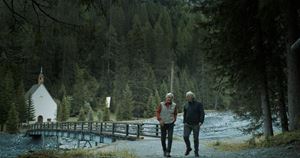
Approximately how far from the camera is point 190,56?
129000 millimetres

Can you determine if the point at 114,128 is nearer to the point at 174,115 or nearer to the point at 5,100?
the point at 174,115

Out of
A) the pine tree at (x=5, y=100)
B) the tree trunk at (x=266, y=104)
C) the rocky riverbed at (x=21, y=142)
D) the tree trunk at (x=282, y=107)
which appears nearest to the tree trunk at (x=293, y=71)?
the tree trunk at (x=266, y=104)

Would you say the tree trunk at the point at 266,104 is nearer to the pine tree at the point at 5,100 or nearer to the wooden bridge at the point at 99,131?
the wooden bridge at the point at 99,131

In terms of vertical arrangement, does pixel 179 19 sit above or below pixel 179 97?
above

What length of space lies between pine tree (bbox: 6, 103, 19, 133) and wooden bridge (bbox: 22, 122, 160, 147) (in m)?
3.11

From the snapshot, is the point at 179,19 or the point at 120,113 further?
the point at 179,19

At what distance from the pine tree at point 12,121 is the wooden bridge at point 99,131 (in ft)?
10.2

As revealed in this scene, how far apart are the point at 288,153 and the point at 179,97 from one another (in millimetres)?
80073

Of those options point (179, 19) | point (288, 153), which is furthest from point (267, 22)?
point (179, 19)

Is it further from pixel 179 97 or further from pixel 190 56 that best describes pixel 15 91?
pixel 190 56

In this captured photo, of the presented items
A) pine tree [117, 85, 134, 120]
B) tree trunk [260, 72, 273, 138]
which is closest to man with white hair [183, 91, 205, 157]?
tree trunk [260, 72, 273, 138]

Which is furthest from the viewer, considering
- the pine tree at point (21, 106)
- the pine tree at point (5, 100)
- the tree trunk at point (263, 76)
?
the pine tree at point (21, 106)

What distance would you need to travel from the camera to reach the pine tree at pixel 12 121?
59312 mm

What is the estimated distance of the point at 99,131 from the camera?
34.5 metres
